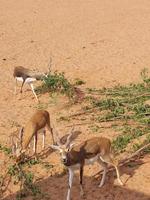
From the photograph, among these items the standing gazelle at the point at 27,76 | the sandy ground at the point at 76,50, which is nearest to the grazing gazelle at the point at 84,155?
the sandy ground at the point at 76,50

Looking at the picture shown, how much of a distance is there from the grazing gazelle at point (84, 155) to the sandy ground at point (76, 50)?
343 mm

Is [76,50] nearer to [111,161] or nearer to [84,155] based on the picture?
[111,161]

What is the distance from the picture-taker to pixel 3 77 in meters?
13.1

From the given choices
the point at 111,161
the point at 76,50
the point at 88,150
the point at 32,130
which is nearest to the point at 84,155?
the point at 88,150

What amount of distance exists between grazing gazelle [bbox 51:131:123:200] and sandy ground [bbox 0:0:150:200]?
1.12ft

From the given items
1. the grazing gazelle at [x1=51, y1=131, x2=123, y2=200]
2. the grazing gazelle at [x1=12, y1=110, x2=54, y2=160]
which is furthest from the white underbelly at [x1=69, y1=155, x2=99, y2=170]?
the grazing gazelle at [x1=12, y1=110, x2=54, y2=160]

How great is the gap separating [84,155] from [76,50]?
328 inches

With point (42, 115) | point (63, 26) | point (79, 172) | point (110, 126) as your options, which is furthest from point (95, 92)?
point (63, 26)

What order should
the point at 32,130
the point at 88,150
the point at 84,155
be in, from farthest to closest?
the point at 32,130
the point at 88,150
the point at 84,155

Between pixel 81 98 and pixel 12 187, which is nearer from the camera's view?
pixel 12 187

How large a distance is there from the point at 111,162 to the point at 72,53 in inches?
305

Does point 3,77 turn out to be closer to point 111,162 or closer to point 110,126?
point 110,126

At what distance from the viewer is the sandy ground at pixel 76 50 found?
317 inches

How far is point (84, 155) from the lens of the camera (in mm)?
7641
